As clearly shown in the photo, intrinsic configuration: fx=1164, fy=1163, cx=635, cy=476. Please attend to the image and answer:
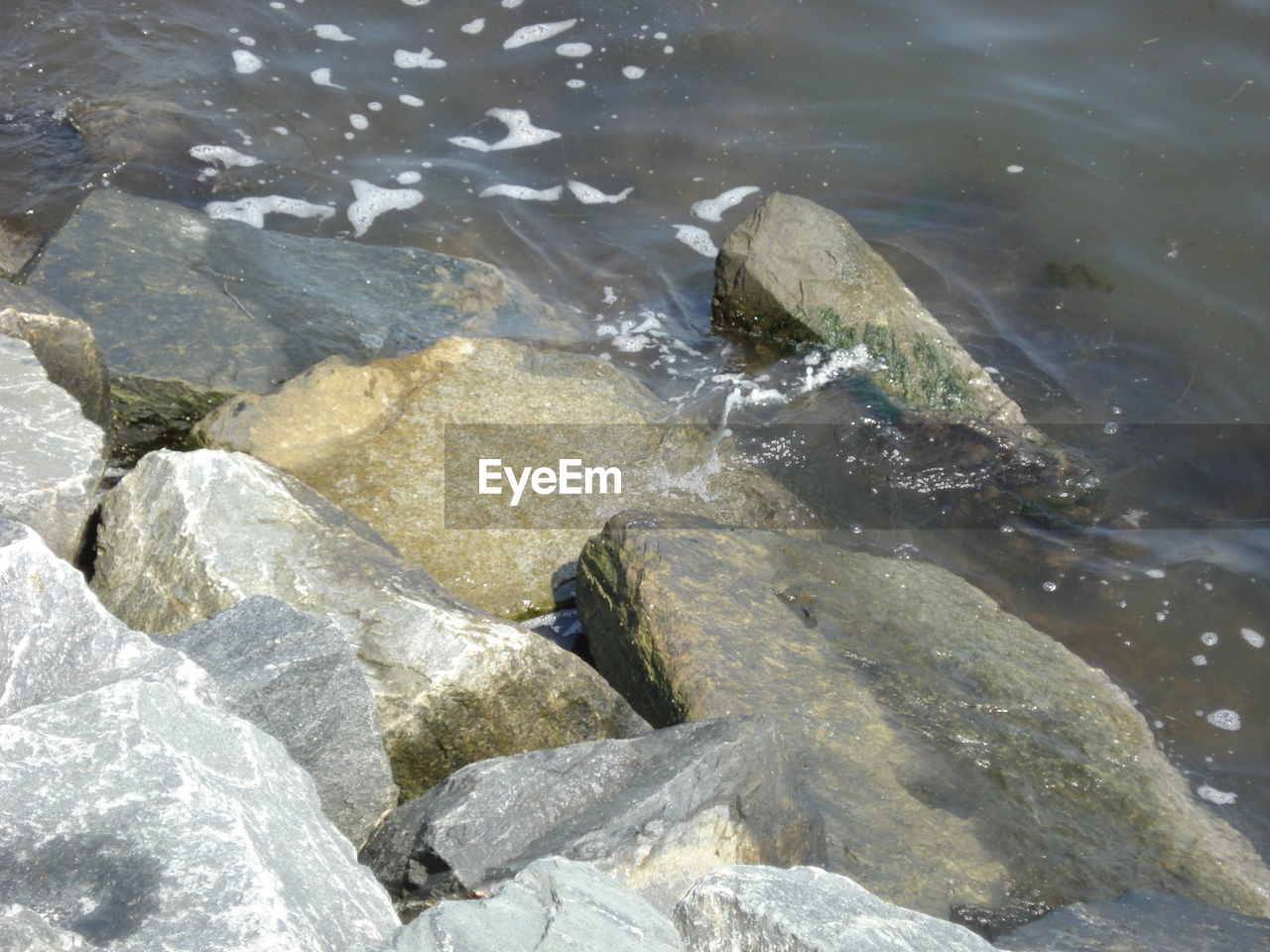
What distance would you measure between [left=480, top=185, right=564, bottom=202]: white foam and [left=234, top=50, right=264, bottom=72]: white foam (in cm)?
219

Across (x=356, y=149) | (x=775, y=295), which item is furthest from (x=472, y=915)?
(x=356, y=149)

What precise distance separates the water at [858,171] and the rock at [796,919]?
3301mm

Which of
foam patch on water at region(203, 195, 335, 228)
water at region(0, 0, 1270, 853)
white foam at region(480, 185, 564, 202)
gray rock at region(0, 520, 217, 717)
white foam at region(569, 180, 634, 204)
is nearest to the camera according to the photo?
gray rock at region(0, 520, 217, 717)

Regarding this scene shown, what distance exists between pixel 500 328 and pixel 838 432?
1803mm

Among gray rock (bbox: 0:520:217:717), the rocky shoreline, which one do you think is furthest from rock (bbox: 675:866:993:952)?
gray rock (bbox: 0:520:217:717)

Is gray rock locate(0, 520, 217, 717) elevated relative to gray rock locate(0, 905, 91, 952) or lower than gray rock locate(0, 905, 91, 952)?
lower

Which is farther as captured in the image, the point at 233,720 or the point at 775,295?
the point at 775,295

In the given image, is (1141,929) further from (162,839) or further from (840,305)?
(840,305)

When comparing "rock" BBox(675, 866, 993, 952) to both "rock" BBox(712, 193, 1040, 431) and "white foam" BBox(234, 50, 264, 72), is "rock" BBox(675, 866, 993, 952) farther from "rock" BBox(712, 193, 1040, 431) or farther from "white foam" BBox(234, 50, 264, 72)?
"white foam" BBox(234, 50, 264, 72)

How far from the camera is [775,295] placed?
6.16 meters

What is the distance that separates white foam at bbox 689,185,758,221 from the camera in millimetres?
7719

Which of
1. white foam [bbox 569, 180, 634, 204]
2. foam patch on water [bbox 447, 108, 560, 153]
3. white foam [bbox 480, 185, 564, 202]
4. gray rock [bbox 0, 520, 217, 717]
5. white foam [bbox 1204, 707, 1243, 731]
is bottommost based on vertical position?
white foam [bbox 1204, 707, 1243, 731]

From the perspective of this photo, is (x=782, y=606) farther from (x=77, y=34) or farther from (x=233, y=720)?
(x=77, y=34)

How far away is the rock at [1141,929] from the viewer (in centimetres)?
280
